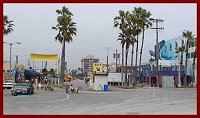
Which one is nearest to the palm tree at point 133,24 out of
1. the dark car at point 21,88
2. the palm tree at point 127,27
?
the palm tree at point 127,27

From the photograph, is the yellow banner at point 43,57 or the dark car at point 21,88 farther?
the yellow banner at point 43,57

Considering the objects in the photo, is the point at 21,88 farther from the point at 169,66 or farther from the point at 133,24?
the point at 169,66

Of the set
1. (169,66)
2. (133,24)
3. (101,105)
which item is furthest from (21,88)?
(169,66)

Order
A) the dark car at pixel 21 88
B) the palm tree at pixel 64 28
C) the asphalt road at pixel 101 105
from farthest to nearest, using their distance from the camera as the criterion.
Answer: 1. the palm tree at pixel 64 28
2. the dark car at pixel 21 88
3. the asphalt road at pixel 101 105

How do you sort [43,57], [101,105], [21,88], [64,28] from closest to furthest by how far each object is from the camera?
[101,105] < [21,88] < [64,28] < [43,57]

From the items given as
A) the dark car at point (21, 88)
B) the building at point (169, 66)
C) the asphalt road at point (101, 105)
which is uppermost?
the building at point (169, 66)

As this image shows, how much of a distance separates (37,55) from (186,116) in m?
60.9

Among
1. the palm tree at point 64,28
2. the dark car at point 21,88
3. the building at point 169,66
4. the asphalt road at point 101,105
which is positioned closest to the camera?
the asphalt road at point 101,105

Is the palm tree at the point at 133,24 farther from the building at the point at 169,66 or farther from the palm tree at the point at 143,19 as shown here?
the building at the point at 169,66

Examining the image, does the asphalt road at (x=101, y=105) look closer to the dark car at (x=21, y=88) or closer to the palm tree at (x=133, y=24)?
the dark car at (x=21, y=88)

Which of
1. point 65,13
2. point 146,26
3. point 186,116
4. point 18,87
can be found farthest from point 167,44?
point 186,116

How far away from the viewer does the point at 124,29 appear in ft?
223

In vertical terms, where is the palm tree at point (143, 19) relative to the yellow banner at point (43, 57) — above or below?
above

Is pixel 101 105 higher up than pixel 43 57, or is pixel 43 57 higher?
pixel 43 57
